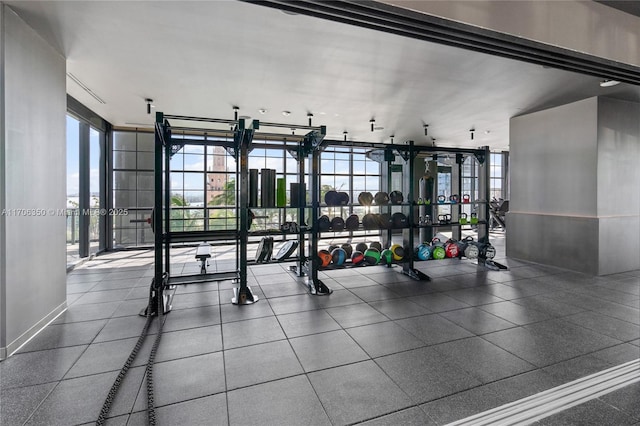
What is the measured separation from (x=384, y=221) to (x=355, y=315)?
194 centimetres

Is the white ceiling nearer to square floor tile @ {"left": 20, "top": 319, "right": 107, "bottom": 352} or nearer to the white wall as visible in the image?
the white wall

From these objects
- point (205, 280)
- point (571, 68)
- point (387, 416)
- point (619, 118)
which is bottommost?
point (387, 416)

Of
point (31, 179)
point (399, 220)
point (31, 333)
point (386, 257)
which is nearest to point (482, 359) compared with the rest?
point (386, 257)

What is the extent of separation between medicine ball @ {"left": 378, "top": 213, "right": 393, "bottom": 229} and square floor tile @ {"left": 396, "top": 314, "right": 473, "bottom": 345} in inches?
71.4

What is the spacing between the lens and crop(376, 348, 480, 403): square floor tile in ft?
6.99

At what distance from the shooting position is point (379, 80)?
4.36 meters

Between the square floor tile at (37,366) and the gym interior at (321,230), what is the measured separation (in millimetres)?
20

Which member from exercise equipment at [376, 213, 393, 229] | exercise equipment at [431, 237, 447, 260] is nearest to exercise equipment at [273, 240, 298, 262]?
exercise equipment at [376, 213, 393, 229]

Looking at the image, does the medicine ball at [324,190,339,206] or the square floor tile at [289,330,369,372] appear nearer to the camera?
the square floor tile at [289,330,369,372]

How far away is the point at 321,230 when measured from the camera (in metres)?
4.64

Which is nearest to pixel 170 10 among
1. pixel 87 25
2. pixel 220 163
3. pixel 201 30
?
pixel 201 30

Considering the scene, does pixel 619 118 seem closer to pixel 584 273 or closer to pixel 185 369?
pixel 584 273

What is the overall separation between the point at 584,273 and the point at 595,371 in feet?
11.8

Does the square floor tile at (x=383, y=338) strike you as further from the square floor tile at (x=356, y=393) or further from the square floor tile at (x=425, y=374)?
the square floor tile at (x=356, y=393)
